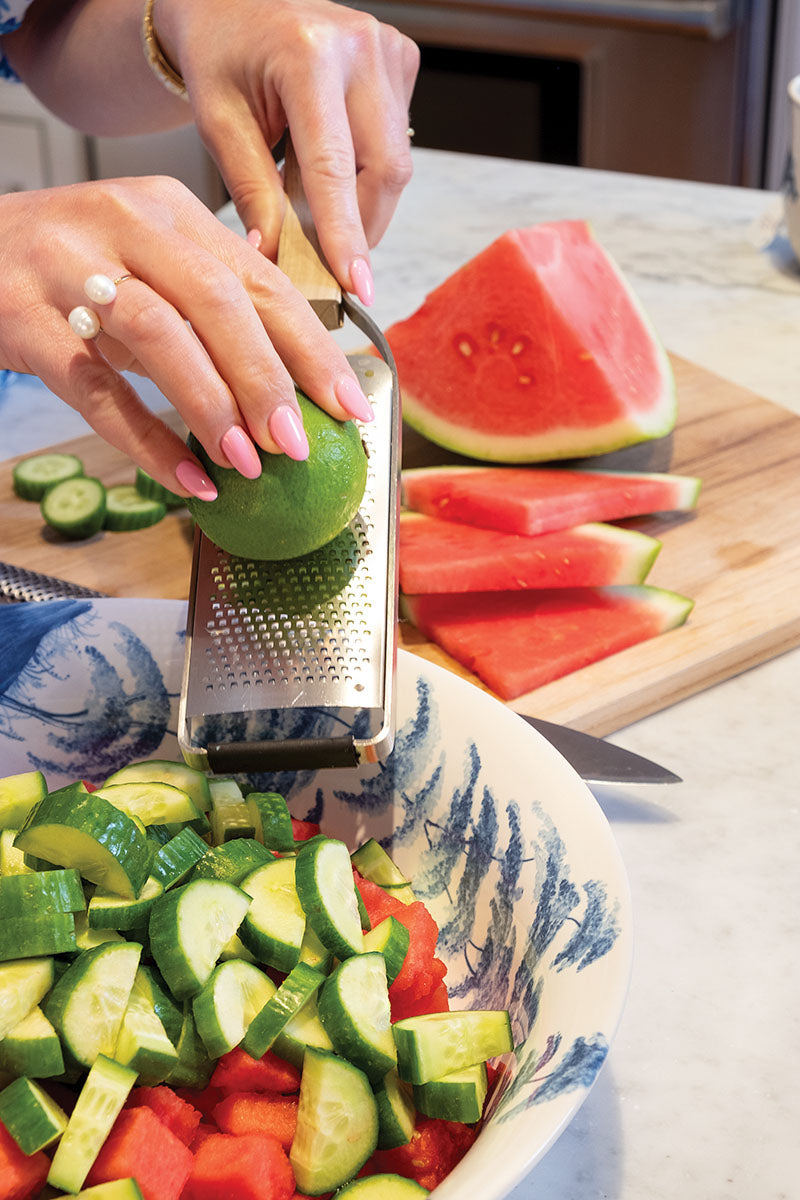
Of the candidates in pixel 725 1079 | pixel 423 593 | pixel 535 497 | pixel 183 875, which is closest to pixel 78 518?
pixel 423 593

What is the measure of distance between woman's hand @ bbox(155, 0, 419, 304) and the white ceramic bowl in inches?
20.5

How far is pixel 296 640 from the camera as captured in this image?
1.16m

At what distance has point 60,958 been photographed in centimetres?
92

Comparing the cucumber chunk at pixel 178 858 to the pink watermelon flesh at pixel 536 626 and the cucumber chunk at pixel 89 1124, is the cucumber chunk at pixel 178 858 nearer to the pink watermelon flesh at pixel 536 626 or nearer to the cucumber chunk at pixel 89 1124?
the cucumber chunk at pixel 89 1124

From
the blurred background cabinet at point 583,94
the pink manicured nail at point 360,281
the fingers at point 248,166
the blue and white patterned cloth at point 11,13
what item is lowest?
the blurred background cabinet at point 583,94

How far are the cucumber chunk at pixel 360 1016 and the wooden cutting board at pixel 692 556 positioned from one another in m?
0.58

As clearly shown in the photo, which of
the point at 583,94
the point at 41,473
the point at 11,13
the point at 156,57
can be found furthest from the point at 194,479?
the point at 583,94

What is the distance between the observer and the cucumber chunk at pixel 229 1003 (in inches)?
33.7

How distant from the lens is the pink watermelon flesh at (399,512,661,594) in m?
1.57

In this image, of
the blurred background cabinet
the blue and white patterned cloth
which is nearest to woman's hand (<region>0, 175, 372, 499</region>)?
the blue and white patterned cloth

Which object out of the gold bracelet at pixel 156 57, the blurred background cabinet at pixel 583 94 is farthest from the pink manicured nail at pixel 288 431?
the blurred background cabinet at pixel 583 94

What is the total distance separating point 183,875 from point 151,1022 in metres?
0.14

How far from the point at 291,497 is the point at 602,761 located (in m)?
0.45

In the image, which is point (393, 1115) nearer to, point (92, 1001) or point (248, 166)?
point (92, 1001)
